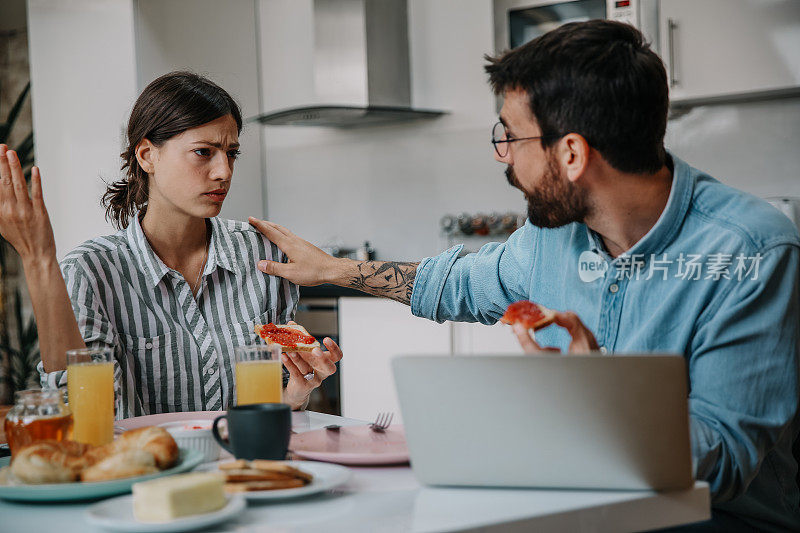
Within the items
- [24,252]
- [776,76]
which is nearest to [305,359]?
[24,252]

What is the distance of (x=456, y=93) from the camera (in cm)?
421

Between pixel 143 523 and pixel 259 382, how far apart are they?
0.48 m

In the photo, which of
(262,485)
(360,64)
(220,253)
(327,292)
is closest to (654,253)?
(262,485)

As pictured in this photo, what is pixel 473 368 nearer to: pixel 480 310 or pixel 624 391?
pixel 624 391

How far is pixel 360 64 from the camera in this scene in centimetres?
411

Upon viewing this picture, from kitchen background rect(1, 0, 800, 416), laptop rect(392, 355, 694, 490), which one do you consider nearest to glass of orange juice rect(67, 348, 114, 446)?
laptop rect(392, 355, 694, 490)

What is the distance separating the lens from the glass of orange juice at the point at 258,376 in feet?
4.31

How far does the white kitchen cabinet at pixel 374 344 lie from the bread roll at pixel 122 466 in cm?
255

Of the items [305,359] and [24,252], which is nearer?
[24,252]

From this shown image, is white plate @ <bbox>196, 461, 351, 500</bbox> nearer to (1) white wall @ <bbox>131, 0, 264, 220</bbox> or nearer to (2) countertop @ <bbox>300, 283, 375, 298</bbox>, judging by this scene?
(2) countertop @ <bbox>300, 283, 375, 298</bbox>

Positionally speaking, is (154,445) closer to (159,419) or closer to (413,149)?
(159,419)

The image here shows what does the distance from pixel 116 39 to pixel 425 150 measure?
151 centimetres

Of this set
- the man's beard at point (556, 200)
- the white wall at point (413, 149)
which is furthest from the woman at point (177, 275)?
the white wall at point (413, 149)

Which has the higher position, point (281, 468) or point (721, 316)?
point (721, 316)
